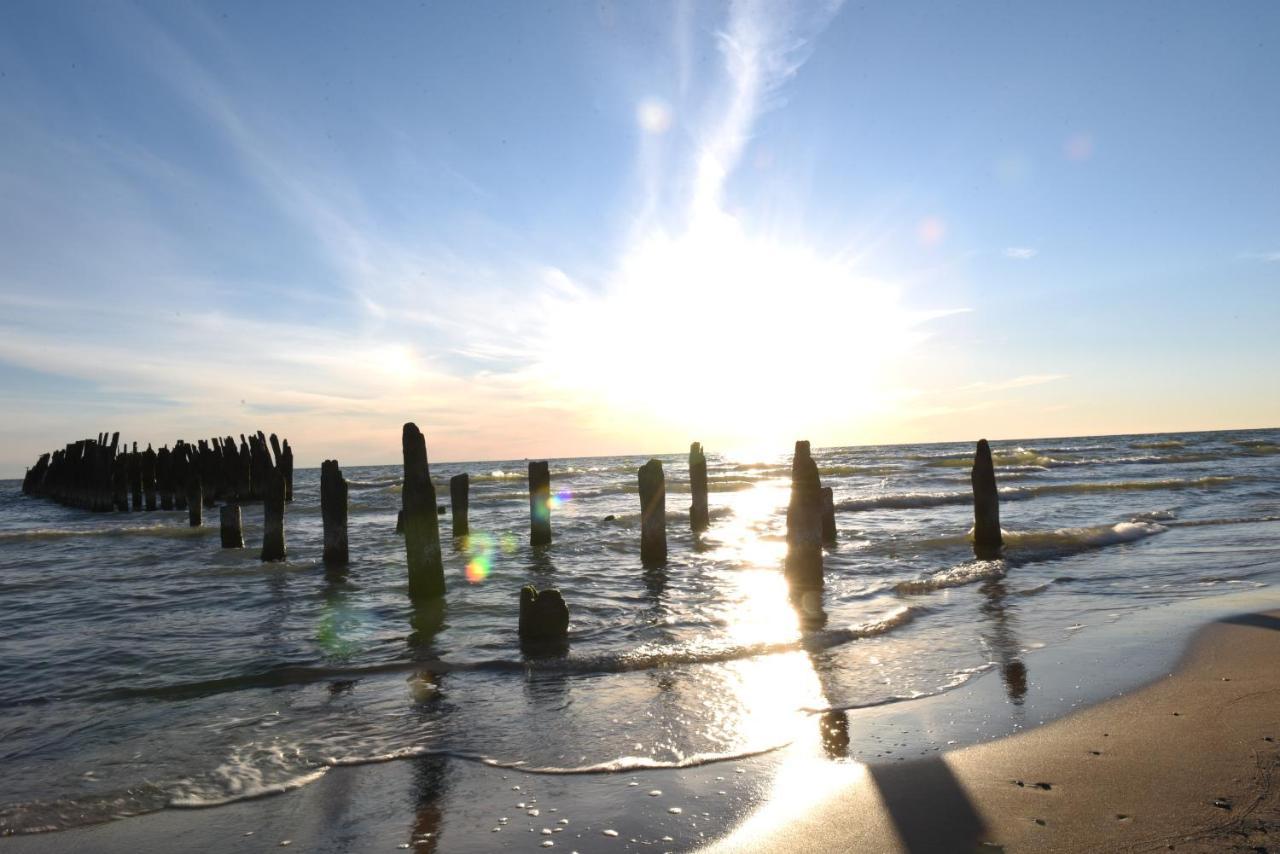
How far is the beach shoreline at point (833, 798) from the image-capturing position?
3.68 m

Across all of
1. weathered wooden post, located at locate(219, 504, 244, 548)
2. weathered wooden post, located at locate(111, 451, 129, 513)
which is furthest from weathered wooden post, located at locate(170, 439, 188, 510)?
weathered wooden post, located at locate(219, 504, 244, 548)

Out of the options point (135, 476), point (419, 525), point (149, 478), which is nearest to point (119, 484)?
point (135, 476)

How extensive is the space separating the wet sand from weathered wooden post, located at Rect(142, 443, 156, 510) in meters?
39.5

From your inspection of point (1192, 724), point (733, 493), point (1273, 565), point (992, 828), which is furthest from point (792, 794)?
point (733, 493)

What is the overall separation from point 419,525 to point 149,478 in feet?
102

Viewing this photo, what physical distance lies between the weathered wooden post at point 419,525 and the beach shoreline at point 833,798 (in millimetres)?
7032

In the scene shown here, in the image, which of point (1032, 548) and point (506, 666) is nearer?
point (506, 666)

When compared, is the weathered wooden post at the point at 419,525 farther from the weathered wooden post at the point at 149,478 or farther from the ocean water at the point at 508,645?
the weathered wooden post at the point at 149,478

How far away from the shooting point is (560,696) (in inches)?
257

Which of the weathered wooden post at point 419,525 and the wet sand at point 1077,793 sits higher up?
the weathered wooden post at point 419,525

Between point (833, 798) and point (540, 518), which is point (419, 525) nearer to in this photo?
point (540, 518)

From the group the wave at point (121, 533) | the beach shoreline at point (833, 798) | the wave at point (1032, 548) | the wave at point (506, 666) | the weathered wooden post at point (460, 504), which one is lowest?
the wave at point (1032, 548)

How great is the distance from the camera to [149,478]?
35.5 m

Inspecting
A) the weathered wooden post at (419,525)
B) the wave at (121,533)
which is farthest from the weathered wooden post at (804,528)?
the wave at (121,533)
